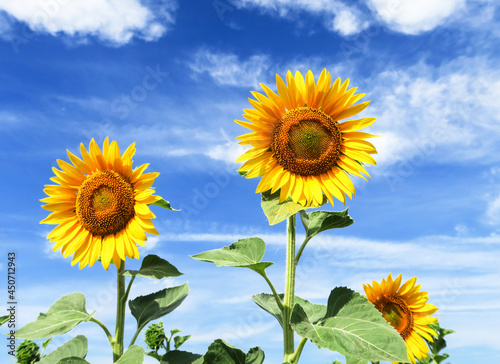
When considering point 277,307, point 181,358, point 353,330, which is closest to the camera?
point 353,330

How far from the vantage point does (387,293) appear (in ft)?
14.5

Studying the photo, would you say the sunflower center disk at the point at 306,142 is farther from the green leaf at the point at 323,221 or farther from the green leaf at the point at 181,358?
the green leaf at the point at 181,358

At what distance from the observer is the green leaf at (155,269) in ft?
10.4

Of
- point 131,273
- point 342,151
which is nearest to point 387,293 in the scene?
point 342,151

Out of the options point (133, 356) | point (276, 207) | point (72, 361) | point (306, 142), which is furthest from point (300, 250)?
point (72, 361)

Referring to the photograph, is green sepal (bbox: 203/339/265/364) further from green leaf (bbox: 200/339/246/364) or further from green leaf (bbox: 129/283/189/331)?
green leaf (bbox: 129/283/189/331)

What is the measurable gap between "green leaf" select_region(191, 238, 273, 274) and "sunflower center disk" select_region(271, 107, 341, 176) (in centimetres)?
56

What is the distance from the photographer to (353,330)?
2785 mm

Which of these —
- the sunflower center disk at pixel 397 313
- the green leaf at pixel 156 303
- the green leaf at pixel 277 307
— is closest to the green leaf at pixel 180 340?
the green leaf at pixel 156 303

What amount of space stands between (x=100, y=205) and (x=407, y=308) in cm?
287

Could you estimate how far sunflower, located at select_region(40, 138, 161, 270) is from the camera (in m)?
3.31

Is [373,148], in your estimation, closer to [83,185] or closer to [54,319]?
[83,185]

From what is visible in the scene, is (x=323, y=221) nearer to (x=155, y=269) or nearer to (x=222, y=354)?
(x=222, y=354)

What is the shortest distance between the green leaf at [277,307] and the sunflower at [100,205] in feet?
3.20
